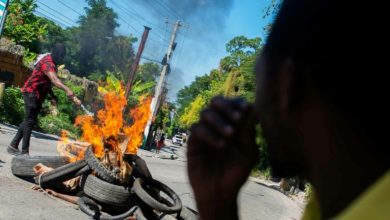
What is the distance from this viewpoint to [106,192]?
19.6ft

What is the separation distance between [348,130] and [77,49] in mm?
61883

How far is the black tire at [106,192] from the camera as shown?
596cm

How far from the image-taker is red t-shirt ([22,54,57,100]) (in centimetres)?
728

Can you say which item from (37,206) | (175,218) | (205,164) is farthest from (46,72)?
(205,164)

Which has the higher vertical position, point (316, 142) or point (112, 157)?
point (316, 142)

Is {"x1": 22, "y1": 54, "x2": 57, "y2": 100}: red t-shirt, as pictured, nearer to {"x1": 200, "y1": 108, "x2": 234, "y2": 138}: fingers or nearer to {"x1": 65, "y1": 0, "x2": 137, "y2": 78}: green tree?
{"x1": 200, "y1": 108, "x2": 234, "y2": 138}: fingers

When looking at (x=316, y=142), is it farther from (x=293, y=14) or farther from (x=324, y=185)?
(x=293, y=14)

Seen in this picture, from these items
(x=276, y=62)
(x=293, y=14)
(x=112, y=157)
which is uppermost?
(x=293, y=14)

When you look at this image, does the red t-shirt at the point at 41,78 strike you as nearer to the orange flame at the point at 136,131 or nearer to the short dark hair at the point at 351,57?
the orange flame at the point at 136,131

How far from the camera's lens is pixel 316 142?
963 mm

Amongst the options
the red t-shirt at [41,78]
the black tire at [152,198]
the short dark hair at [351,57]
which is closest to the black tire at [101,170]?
the black tire at [152,198]

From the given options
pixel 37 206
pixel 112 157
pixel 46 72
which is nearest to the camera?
pixel 37 206

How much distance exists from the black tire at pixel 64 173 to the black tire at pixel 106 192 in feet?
0.59

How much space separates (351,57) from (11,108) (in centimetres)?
1594
